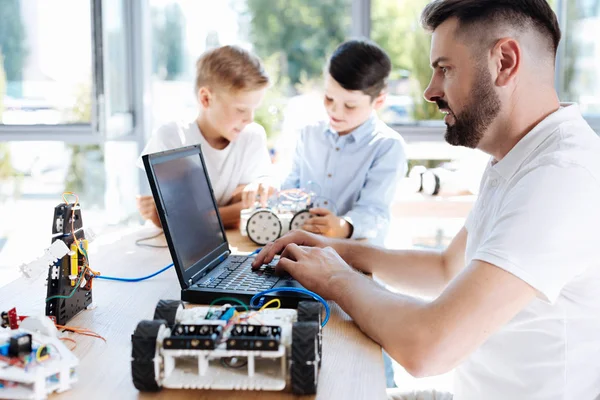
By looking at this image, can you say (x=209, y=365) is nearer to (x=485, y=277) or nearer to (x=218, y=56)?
(x=485, y=277)

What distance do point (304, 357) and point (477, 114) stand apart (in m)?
0.65

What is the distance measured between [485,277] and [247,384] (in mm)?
399

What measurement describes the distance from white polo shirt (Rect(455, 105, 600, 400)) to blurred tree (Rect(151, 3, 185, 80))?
110 inches

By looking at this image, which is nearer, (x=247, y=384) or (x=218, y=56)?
(x=247, y=384)

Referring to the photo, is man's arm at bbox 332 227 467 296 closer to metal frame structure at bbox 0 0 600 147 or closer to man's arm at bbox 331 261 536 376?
man's arm at bbox 331 261 536 376

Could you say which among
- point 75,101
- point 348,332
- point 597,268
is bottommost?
point 348,332

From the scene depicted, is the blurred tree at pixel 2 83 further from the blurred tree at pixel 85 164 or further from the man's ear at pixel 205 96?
the man's ear at pixel 205 96

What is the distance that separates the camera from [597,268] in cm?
109

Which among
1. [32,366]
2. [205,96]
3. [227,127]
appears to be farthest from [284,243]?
[205,96]

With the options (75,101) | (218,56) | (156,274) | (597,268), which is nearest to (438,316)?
(597,268)

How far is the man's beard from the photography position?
1209 millimetres

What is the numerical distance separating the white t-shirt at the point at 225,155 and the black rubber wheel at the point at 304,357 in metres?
1.41

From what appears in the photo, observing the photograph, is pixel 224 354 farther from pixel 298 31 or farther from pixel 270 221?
pixel 298 31

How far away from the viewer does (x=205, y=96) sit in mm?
2234
